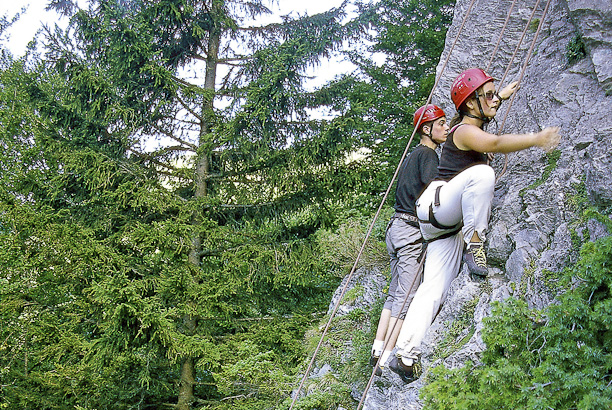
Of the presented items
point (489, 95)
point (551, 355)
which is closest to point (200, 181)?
point (489, 95)

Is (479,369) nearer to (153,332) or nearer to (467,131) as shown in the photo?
(467,131)

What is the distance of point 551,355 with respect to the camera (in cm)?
320

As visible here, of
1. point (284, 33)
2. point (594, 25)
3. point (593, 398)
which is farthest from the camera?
point (284, 33)

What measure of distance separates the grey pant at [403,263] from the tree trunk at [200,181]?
19.1ft

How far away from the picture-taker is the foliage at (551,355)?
3045 mm

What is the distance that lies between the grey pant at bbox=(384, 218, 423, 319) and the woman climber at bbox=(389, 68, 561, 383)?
0.20 m

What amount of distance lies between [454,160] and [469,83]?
582 millimetres

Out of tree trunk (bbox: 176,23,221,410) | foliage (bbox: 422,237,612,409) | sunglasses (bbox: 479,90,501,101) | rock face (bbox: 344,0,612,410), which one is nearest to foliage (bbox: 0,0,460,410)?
tree trunk (bbox: 176,23,221,410)

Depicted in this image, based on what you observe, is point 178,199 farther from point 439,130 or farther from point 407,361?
point 407,361

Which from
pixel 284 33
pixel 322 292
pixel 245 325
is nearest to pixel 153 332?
pixel 245 325

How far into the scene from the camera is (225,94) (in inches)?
443

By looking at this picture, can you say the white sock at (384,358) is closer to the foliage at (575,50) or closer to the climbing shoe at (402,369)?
the climbing shoe at (402,369)

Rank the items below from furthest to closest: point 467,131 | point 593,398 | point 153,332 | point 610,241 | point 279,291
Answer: point 279,291, point 153,332, point 467,131, point 610,241, point 593,398

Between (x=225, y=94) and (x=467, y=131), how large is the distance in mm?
7817
